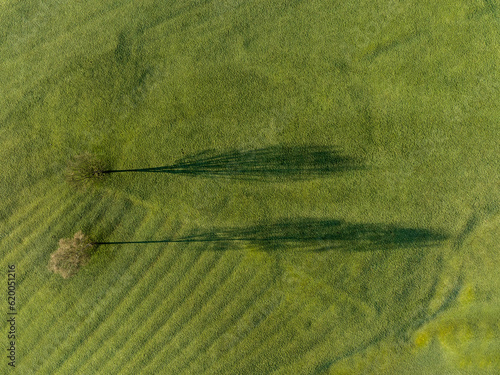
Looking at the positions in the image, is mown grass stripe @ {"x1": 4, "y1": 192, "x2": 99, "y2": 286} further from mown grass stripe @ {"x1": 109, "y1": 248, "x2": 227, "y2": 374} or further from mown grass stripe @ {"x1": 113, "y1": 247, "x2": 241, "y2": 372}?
mown grass stripe @ {"x1": 113, "y1": 247, "x2": 241, "y2": 372}

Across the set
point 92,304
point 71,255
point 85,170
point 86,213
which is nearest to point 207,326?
point 92,304

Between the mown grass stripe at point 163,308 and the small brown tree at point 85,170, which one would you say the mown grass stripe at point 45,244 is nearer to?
the small brown tree at point 85,170

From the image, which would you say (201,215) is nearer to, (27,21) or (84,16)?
(84,16)

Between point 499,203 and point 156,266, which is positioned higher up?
point 499,203

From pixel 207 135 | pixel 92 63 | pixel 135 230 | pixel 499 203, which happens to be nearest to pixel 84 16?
pixel 92 63

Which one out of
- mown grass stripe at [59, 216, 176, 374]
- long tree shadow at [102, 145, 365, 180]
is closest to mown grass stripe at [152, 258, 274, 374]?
mown grass stripe at [59, 216, 176, 374]

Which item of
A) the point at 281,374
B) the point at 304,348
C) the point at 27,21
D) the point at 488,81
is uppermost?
the point at 488,81
